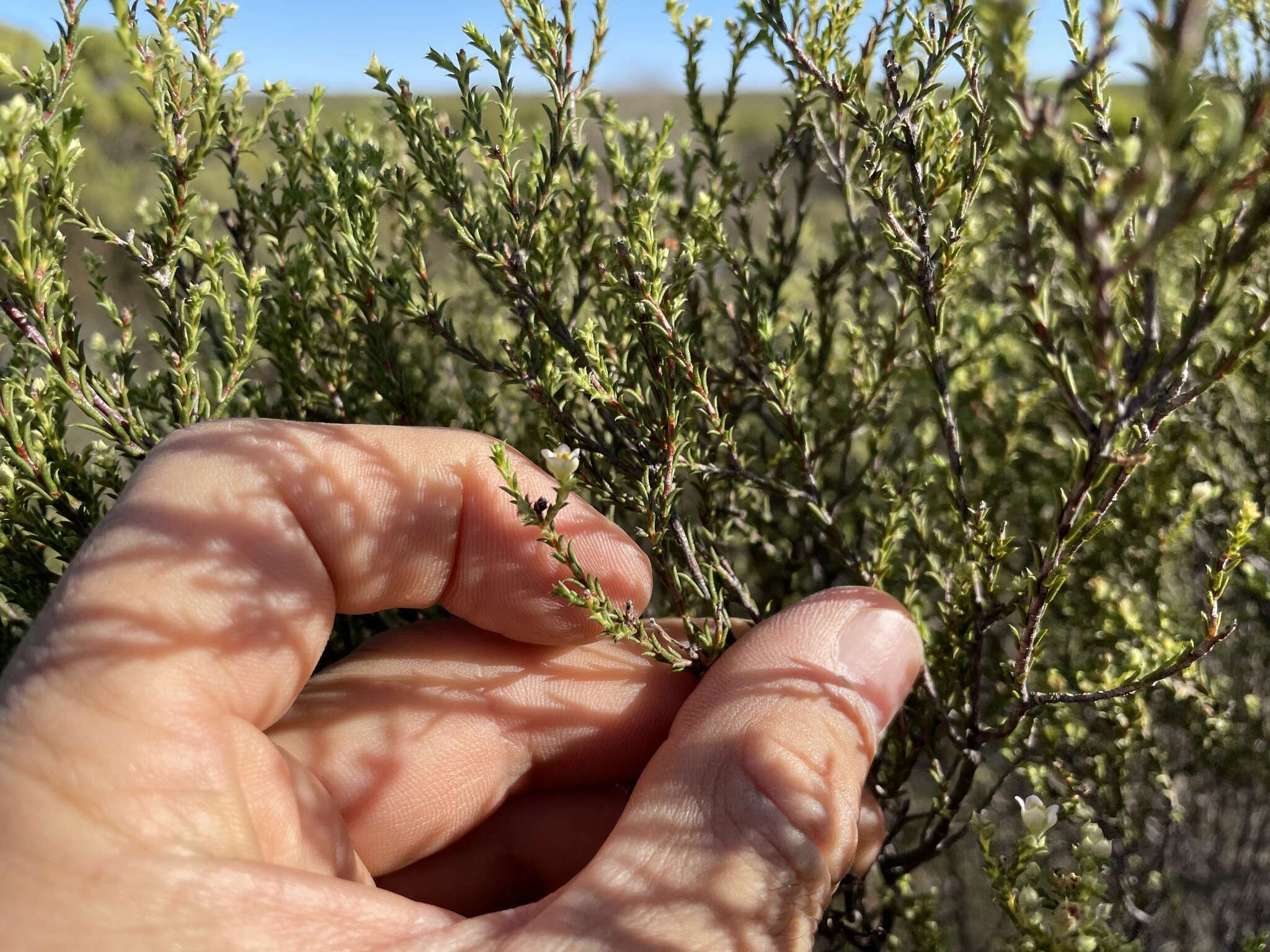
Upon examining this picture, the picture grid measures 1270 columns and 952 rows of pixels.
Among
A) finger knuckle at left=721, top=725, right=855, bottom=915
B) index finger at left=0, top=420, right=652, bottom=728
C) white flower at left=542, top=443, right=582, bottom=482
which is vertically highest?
white flower at left=542, top=443, right=582, bottom=482

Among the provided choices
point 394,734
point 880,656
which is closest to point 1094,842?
point 880,656

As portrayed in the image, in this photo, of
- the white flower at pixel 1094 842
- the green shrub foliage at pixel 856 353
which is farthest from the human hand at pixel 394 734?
the white flower at pixel 1094 842

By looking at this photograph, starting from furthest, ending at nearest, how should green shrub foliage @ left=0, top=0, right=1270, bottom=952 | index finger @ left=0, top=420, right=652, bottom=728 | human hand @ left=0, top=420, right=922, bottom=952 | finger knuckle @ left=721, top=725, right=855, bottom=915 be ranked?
finger knuckle @ left=721, top=725, right=855, bottom=915, index finger @ left=0, top=420, right=652, bottom=728, human hand @ left=0, top=420, right=922, bottom=952, green shrub foliage @ left=0, top=0, right=1270, bottom=952

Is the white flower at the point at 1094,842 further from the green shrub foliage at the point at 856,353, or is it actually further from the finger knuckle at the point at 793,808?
the finger knuckle at the point at 793,808

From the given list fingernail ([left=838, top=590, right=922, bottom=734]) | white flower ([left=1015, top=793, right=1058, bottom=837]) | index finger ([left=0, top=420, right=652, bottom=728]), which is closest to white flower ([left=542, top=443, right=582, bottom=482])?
index finger ([left=0, top=420, right=652, bottom=728])

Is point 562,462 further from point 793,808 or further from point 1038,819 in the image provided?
point 1038,819

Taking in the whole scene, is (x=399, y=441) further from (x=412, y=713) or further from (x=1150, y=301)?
(x=1150, y=301)

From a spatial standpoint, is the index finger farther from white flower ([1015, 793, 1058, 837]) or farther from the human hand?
white flower ([1015, 793, 1058, 837])
